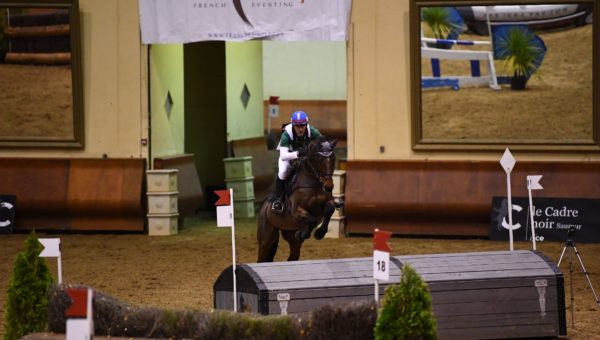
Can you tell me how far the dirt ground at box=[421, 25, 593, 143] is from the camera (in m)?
19.3

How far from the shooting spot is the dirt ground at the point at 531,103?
1931 cm

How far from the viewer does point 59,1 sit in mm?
20609

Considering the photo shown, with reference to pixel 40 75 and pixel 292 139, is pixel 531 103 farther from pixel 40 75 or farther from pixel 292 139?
pixel 40 75

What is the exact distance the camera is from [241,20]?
20.1 m

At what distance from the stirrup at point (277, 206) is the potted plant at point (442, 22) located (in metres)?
6.44

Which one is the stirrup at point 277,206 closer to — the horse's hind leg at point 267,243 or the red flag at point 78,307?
the horse's hind leg at point 267,243

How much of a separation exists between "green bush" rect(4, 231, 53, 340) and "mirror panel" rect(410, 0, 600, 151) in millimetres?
10955

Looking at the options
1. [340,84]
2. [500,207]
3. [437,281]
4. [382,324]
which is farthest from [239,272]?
[340,84]

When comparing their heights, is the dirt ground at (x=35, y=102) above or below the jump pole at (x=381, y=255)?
above

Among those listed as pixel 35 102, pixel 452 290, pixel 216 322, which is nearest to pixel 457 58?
pixel 35 102

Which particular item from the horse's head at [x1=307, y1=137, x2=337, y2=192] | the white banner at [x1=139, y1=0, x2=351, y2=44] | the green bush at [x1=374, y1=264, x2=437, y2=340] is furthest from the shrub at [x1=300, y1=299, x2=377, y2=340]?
the white banner at [x1=139, y1=0, x2=351, y2=44]

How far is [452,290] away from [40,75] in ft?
39.0

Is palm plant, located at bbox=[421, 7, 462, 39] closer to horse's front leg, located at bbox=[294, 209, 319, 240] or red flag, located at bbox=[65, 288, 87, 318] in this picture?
horse's front leg, located at bbox=[294, 209, 319, 240]

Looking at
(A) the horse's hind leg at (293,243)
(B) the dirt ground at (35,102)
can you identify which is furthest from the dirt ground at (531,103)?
(B) the dirt ground at (35,102)
